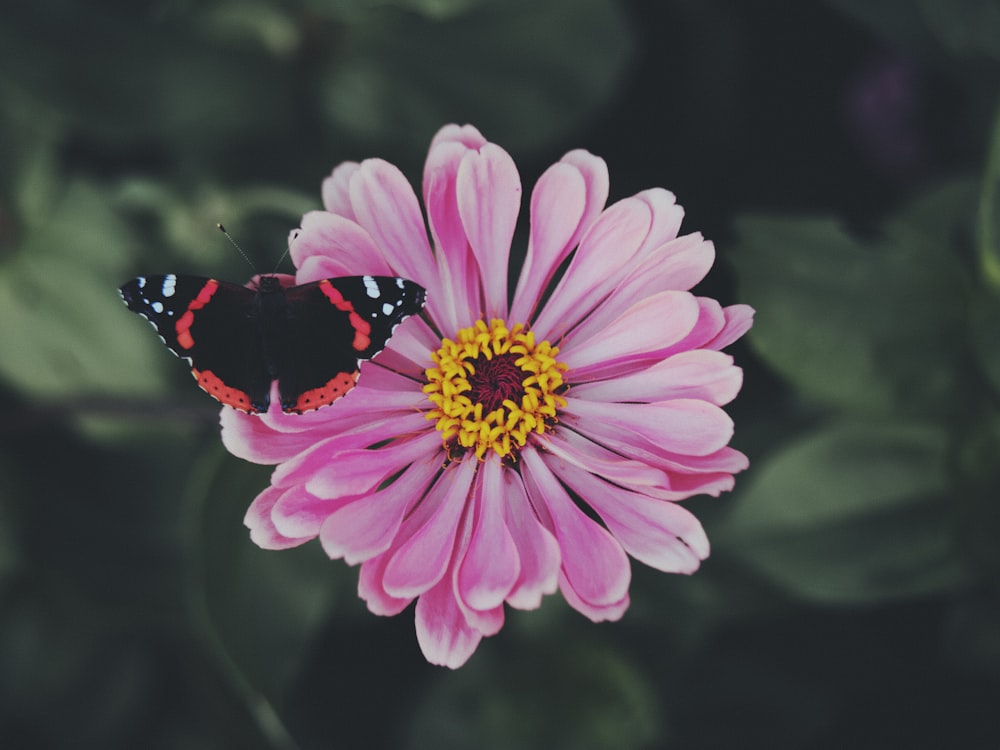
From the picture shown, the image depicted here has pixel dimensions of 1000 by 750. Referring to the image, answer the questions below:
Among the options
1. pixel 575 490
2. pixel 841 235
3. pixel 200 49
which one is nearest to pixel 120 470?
pixel 200 49

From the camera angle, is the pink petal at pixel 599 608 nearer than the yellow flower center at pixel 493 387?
Yes

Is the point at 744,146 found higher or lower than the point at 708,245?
higher

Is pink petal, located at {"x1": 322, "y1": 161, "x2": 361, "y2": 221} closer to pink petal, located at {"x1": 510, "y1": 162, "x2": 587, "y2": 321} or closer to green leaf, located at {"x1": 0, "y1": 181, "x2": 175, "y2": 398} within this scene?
pink petal, located at {"x1": 510, "y1": 162, "x2": 587, "y2": 321}

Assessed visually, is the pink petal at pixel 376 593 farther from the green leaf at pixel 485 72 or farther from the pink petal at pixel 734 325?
the green leaf at pixel 485 72

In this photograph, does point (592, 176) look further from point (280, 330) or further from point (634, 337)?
point (280, 330)

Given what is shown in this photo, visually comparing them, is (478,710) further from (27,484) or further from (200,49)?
(200,49)

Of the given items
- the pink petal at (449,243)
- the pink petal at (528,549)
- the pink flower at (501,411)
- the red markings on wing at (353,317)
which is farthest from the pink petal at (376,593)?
the pink petal at (449,243)

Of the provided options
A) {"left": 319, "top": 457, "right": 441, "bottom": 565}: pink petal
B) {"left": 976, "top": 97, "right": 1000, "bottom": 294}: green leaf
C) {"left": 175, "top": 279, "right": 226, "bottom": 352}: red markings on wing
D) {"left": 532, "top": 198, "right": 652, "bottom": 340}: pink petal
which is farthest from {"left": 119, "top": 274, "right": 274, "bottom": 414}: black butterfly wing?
{"left": 976, "top": 97, "right": 1000, "bottom": 294}: green leaf
